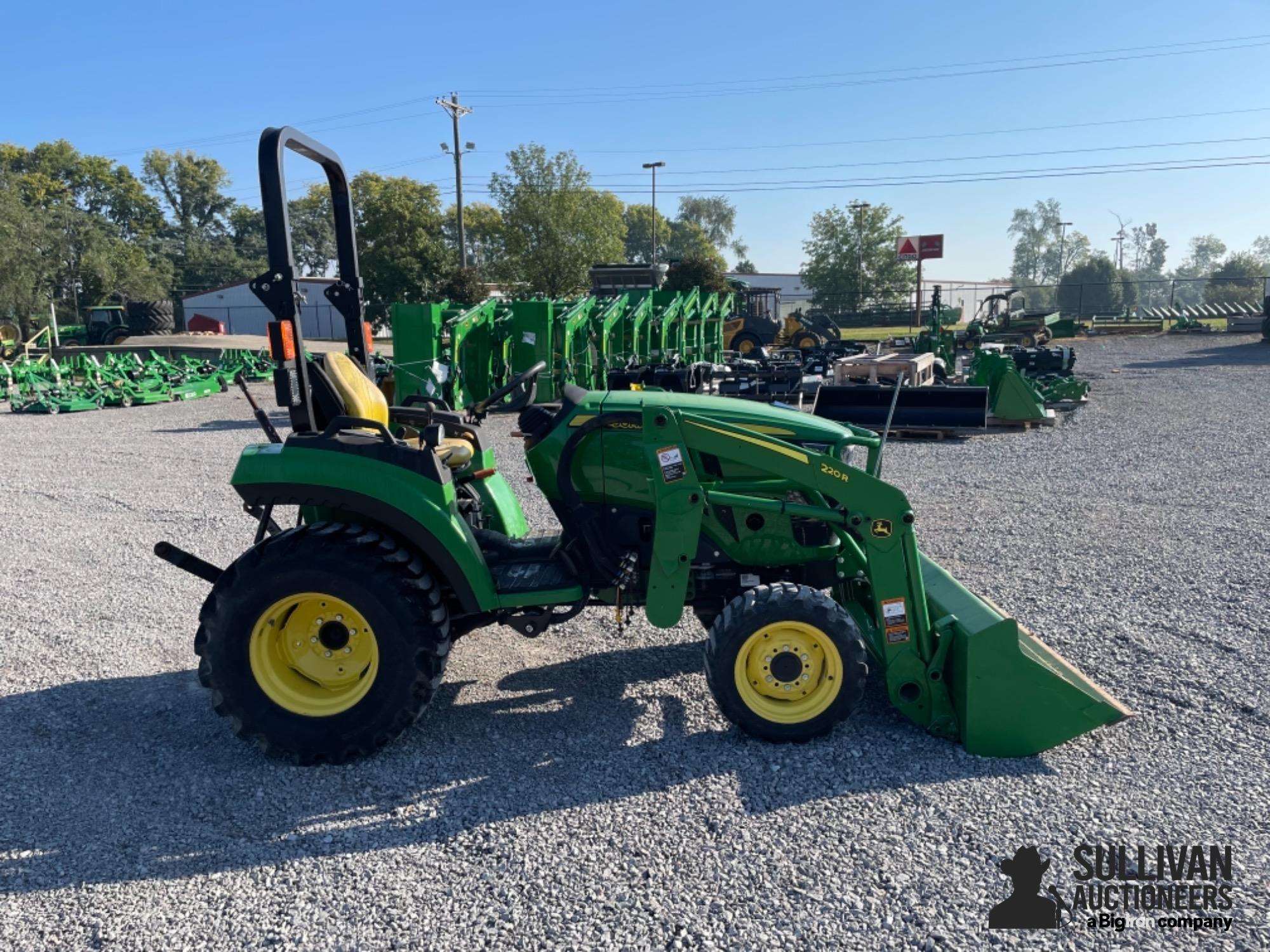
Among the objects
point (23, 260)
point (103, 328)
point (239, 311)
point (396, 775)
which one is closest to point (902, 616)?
point (396, 775)

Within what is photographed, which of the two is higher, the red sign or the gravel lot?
the red sign

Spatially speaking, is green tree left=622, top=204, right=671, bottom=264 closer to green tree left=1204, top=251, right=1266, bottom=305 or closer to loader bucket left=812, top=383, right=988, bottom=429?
green tree left=1204, top=251, right=1266, bottom=305

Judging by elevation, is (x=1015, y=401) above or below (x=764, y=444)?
below

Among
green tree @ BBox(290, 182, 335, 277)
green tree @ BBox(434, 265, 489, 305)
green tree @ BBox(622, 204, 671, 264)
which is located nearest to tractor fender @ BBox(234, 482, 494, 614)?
green tree @ BBox(434, 265, 489, 305)

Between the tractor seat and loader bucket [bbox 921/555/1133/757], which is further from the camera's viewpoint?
the tractor seat

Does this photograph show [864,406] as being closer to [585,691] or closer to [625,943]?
[585,691]

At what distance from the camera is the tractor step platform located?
356cm

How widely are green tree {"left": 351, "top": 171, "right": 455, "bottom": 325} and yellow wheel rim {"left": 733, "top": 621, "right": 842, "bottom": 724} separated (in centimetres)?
3633

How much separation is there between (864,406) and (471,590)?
345 inches

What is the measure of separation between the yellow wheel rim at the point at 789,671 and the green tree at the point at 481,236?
31.6 metres

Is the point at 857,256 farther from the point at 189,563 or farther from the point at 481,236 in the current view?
the point at 189,563

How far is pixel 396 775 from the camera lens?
3316 millimetres

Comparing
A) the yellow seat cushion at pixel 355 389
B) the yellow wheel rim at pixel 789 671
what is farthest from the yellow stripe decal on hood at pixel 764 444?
the yellow seat cushion at pixel 355 389

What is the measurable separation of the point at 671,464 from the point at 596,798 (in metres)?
1.26
